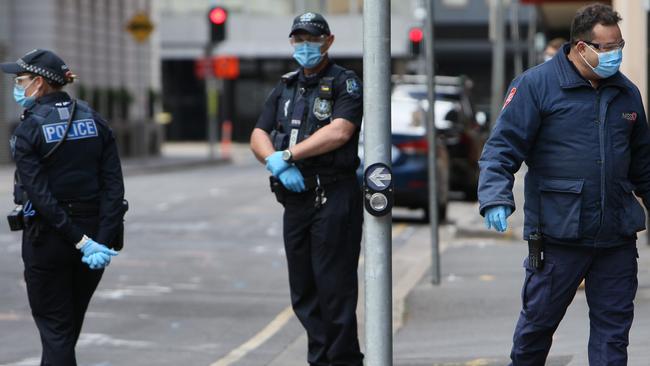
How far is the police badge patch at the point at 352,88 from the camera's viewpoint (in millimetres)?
7659

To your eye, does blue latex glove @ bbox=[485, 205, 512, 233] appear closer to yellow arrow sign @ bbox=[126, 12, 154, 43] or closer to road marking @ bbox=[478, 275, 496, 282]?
road marking @ bbox=[478, 275, 496, 282]

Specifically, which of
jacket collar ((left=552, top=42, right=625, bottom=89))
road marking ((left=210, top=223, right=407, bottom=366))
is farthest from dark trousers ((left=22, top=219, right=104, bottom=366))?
jacket collar ((left=552, top=42, right=625, bottom=89))

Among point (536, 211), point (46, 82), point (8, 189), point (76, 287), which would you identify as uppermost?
point (46, 82)

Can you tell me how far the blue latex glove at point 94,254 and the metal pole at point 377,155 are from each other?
1.42 meters

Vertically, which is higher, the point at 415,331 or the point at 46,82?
the point at 46,82

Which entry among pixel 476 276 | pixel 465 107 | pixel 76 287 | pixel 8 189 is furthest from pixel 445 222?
pixel 76 287

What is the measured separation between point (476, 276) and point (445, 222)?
6.87 meters

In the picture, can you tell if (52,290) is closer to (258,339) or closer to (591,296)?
(591,296)

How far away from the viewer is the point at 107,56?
42562 mm

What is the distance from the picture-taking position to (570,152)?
6.12m

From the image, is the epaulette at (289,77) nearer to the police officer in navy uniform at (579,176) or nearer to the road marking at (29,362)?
the police officer in navy uniform at (579,176)

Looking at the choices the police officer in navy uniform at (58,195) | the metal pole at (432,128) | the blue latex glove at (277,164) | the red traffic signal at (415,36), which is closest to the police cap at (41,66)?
the police officer in navy uniform at (58,195)

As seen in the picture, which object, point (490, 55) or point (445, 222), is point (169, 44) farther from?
point (445, 222)

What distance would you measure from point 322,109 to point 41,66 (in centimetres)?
144
